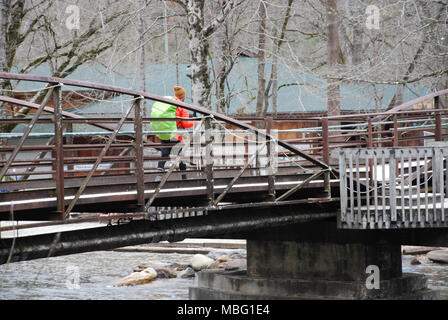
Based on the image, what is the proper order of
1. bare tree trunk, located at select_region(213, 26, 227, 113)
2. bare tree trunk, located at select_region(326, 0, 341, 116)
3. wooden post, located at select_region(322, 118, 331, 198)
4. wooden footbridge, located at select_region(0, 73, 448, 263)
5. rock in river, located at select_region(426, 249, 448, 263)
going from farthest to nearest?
bare tree trunk, located at select_region(326, 0, 341, 116) < bare tree trunk, located at select_region(213, 26, 227, 113) < rock in river, located at select_region(426, 249, 448, 263) < wooden post, located at select_region(322, 118, 331, 198) < wooden footbridge, located at select_region(0, 73, 448, 263)

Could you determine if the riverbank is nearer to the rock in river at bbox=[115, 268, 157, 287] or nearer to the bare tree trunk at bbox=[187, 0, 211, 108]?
the rock in river at bbox=[115, 268, 157, 287]

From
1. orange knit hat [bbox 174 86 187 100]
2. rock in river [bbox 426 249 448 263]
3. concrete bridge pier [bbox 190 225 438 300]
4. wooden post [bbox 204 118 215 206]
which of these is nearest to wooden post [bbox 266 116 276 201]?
wooden post [bbox 204 118 215 206]

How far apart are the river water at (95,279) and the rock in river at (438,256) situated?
0.61 feet

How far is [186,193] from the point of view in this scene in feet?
40.5

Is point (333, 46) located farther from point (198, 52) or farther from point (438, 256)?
point (198, 52)

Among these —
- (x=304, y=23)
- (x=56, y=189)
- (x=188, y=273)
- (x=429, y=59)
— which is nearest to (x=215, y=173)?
(x=56, y=189)

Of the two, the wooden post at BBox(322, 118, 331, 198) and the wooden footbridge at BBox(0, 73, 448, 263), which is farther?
the wooden post at BBox(322, 118, 331, 198)

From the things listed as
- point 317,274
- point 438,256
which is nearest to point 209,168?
point 317,274

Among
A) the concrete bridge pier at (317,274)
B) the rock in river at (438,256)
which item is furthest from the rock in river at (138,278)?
the rock in river at (438,256)

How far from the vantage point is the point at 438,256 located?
24.7 metres

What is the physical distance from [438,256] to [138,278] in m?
8.79

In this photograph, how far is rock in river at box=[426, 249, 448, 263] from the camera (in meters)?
24.6

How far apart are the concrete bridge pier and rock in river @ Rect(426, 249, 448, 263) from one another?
700cm

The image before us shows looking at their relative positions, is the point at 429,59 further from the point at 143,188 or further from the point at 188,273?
the point at 143,188
